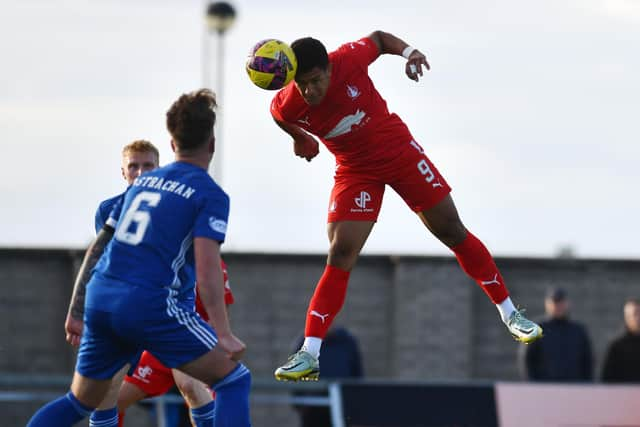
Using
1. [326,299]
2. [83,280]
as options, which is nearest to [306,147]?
[326,299]

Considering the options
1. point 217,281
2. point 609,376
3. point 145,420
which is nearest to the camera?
point 217,281

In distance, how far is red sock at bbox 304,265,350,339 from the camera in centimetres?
952

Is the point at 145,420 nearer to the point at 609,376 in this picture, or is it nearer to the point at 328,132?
the point at 609,376

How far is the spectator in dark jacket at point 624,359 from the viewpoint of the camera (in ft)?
47.0

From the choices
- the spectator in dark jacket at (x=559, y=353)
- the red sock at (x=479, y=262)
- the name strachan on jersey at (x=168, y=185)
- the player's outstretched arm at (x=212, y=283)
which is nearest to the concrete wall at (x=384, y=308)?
the spectator in dark jacket at (x=559, y=353)

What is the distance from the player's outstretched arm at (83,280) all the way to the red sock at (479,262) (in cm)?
255

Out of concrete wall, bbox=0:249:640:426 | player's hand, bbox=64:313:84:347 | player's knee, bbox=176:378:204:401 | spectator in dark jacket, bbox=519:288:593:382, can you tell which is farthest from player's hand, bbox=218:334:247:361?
concrete wall, bbox=0:249:640:426

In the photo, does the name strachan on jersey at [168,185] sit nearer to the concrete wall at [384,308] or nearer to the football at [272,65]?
the football at [272,65]

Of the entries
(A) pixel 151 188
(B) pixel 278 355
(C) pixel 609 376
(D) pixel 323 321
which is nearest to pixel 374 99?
(D) pixel 323 321

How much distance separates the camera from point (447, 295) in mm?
18875

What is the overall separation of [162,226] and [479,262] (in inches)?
111

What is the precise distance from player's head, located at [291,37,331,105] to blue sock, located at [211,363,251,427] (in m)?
2.08

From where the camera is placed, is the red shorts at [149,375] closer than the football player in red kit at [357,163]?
No

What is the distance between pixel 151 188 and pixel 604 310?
1237cm
